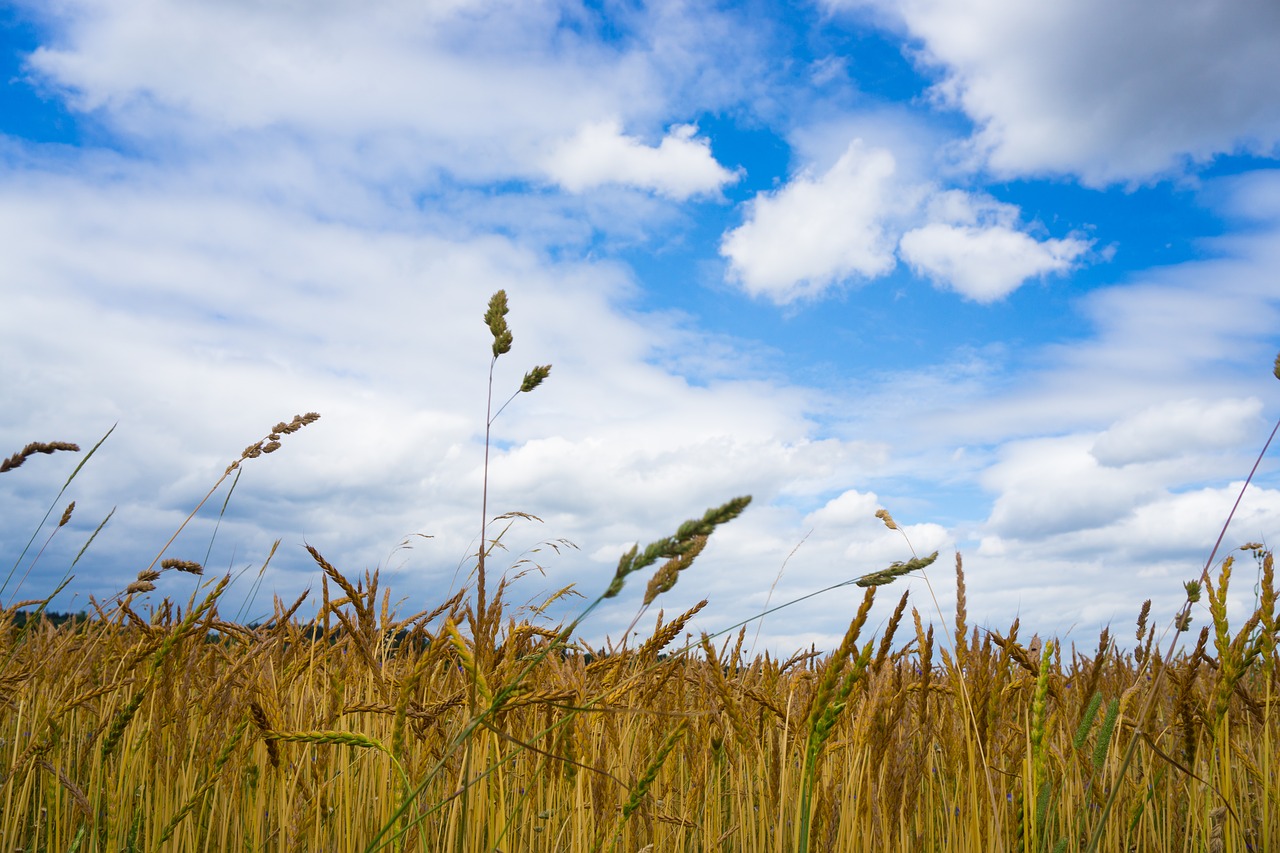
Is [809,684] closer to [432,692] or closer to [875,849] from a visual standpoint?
[875,849]

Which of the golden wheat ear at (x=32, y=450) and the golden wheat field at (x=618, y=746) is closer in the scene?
the golden wheat field at (x=618, y=746)

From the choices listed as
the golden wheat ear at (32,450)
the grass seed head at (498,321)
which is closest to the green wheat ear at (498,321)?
the grass seed head at (498,321)

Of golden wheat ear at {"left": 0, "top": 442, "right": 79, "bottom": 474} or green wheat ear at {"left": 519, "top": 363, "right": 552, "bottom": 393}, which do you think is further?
golden wheat ear at {"left": 0, "top": 442, "right": 79, "bottom": 474}

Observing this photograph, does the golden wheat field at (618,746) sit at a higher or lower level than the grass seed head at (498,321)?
lower

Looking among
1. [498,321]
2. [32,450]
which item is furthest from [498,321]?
[32,450]

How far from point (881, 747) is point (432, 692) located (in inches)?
64.1

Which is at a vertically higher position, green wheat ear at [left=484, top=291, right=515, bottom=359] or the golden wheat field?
green wheat ear at [left=484, top=291, right=515, bottom=359]

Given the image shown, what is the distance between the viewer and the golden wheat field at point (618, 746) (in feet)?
5.16

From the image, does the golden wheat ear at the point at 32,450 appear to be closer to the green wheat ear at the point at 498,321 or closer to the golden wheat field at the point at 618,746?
the golden wheat field at the point at 618,746


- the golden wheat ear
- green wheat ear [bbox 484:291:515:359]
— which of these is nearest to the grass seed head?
green wheat ear [bbox 484:291:515:359]

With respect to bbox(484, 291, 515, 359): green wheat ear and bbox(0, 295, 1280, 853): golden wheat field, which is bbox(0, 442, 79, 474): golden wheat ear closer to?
bbox(0, 295, 1280, 853): golden wheat field

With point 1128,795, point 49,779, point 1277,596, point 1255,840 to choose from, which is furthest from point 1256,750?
point 49,779

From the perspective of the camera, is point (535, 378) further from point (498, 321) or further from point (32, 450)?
point (32, 450)

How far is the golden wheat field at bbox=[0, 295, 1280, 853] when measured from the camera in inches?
62.0
